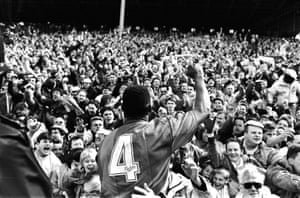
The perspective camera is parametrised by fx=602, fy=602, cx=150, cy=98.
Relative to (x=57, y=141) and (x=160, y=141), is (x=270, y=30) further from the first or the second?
(x=160, y=141)

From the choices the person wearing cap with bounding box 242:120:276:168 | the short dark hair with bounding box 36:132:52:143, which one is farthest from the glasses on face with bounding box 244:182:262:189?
the short dark hair with bounding box 36:132:52:143

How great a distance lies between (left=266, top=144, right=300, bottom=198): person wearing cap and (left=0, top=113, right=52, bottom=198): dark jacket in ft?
15.1

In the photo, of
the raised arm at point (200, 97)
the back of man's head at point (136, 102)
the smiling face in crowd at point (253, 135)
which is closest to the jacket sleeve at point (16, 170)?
the back of man's head at point (136, 102)

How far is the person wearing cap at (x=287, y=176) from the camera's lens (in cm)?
574

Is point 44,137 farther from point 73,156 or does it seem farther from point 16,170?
point 16,170

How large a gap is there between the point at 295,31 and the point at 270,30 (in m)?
6.99

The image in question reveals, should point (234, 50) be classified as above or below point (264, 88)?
above

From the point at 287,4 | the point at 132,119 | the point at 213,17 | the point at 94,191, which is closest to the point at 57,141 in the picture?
the point at 94,191

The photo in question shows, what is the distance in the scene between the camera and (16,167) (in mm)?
1397

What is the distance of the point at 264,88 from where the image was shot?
1270 cm

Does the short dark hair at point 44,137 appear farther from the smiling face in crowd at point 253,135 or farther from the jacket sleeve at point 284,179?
the jacket sleeve at point 284,179

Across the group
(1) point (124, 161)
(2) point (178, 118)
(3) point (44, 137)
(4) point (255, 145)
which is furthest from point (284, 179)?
(3) point (44, 137)

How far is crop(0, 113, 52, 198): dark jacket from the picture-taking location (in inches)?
54.9

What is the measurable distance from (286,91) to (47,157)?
622 centimetres
